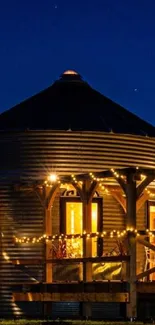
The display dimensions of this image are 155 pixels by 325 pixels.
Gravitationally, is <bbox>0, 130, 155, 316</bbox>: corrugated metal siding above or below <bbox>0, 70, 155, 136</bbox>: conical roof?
below

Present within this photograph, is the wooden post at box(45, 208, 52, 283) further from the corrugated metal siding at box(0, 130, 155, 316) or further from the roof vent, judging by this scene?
the roof vent

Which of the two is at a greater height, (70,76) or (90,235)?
(70,76)

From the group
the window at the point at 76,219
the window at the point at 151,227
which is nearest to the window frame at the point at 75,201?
the window at the point at 76,219

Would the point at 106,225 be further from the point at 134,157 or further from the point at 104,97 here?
the point at 104,97

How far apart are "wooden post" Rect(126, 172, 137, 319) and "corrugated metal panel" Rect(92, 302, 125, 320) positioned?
662 cm

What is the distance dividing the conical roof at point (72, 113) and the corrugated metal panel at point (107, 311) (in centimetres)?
563

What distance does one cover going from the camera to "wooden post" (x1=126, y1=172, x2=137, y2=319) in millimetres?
22625

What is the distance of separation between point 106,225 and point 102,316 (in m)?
2.89

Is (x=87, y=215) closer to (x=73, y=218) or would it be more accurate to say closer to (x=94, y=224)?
(x=73, y=218)

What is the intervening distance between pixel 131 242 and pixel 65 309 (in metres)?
6.86

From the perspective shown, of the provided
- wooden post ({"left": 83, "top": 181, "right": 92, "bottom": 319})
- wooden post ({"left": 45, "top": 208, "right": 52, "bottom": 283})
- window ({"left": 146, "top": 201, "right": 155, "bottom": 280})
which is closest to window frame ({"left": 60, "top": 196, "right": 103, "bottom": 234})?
wooden post ({"left": 45, "top": 208, "right": 52, "bottom": 283})

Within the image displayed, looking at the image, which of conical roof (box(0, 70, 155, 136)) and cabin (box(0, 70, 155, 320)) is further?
conical roof (box(0, 70, 155, 136))

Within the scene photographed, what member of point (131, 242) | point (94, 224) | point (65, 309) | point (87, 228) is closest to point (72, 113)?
point (94, 224)

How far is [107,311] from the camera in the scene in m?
29.4
